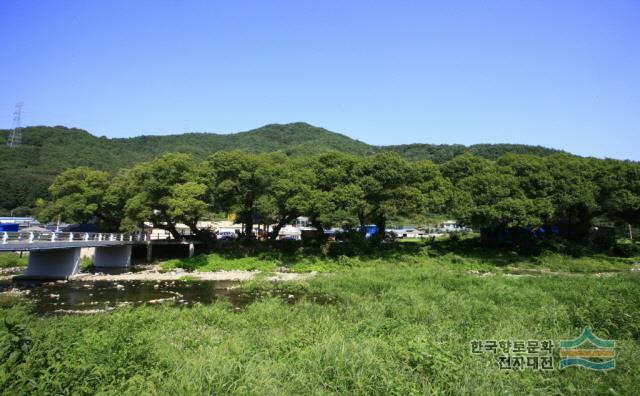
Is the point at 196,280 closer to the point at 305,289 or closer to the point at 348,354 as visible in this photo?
the point at 305,289

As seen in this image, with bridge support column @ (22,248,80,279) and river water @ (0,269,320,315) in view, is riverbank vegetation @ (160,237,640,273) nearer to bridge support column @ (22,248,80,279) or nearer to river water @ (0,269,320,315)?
river water @ (0,269,320,315)

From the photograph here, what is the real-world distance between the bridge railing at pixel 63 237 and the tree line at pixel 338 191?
2.43m

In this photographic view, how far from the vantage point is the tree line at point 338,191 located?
36.2 meters

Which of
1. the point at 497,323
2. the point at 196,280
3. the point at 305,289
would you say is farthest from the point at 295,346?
the point at 196,280

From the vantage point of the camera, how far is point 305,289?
78.3 feet

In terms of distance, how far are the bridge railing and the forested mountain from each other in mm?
62643

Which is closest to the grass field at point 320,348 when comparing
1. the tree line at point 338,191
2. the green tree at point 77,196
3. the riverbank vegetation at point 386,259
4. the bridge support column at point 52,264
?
the bridge support column at point 52,264

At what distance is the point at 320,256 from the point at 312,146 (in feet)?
296

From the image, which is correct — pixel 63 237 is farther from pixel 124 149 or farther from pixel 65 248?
pixel 124 149

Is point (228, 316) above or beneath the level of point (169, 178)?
beneath

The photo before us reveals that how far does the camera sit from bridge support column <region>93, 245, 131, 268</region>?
119 ft
